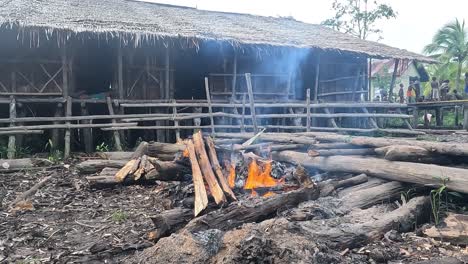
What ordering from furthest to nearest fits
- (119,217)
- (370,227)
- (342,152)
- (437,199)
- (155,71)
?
(155,71)
(342,152)
(119,217)
(437,199)
(370,227)

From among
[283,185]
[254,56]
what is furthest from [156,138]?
[283,185]

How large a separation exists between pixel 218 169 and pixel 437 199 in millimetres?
2703

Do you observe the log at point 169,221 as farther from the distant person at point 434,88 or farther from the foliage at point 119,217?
the distant person at point 434,88

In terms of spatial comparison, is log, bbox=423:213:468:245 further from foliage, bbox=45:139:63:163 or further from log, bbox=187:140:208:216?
foliage, bbox=45:139:63:163

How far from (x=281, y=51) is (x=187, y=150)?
8.06 metres

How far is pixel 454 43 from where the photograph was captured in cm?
2614

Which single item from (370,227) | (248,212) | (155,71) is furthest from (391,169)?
(155,71)

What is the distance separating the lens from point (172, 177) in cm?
630

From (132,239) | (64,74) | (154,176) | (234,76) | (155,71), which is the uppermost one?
(155,71)

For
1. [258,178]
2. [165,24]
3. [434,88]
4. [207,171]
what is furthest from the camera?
[434,88]

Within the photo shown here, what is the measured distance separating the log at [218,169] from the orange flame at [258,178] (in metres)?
0.35

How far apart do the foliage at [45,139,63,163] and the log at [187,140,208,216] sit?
400 cm

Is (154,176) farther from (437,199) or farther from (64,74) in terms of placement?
(64,74)

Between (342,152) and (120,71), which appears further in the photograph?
(120,71)
